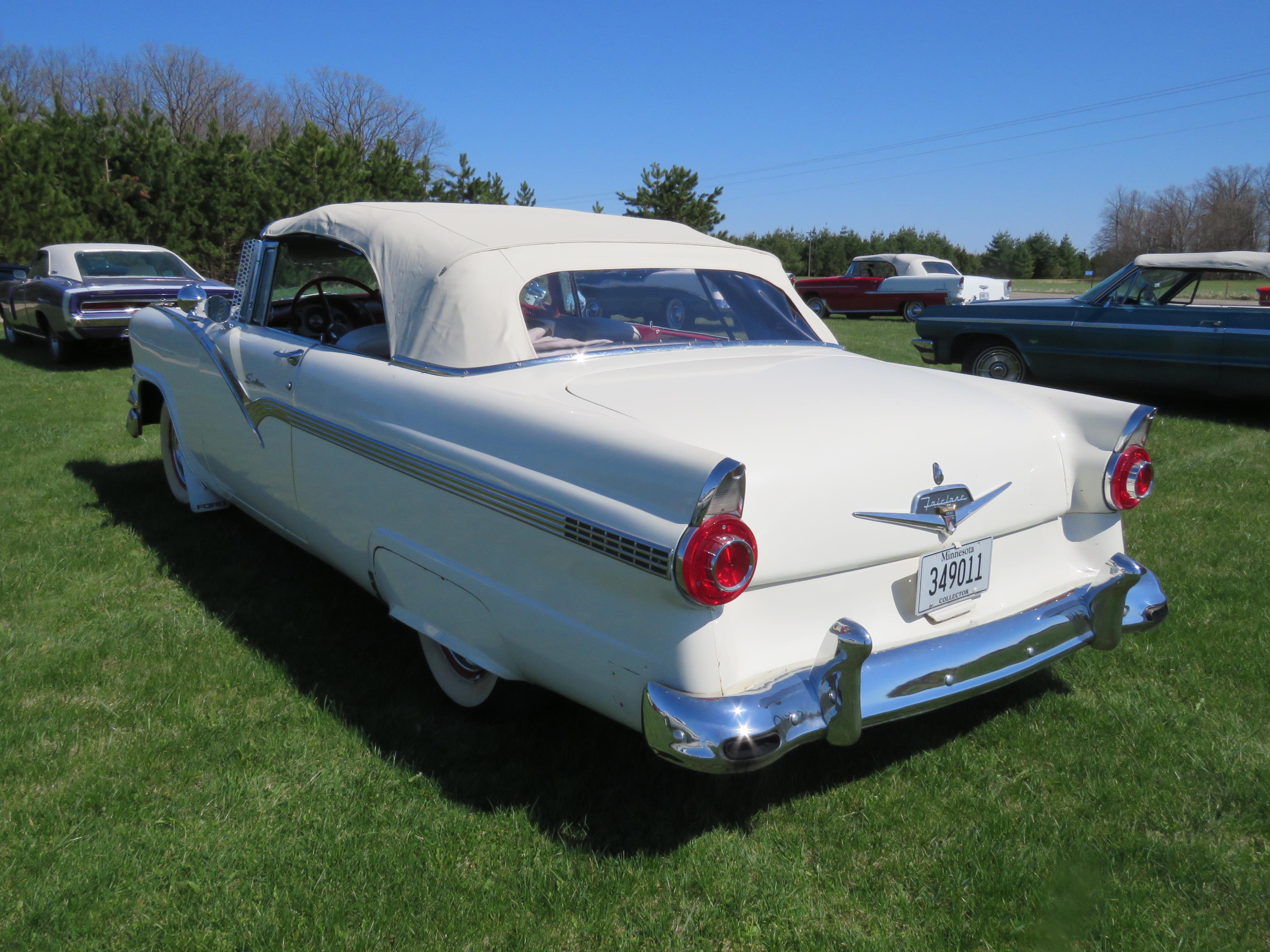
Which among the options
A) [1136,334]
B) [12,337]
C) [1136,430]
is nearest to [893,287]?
[1136,334]

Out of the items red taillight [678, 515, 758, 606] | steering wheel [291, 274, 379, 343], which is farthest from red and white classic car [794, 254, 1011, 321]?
red taillight [678, 515, 758, 606]

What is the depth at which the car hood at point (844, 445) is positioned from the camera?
7.42ft

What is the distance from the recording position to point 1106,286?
8953 millimetres

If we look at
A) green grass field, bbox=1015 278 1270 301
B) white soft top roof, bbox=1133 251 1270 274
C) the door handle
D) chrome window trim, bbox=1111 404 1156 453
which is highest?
white soft top roof, bbox=1133 251 1270 274

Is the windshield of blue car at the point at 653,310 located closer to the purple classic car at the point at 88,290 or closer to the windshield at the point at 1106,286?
the windshield at the point at 1106,286

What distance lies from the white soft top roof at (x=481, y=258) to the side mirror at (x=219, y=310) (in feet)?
2.30

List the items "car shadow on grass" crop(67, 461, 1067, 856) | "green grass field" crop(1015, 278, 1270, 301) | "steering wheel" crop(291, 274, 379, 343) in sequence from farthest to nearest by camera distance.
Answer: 1. "green grass field" crop(1015, 278, 1270, 301)
2. "steering wheel" crop(291, 274, 379, 343)
3. "car shadow on grass" crop(67, 461, 1067, 856)

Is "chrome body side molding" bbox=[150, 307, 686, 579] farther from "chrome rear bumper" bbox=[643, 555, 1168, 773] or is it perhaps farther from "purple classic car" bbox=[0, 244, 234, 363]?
"purple classic car" bbox=[0, 244, 234, 363]

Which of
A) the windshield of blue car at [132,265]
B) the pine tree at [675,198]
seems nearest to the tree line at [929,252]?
the pine tree at [675,198]

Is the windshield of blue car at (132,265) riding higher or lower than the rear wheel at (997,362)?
higher

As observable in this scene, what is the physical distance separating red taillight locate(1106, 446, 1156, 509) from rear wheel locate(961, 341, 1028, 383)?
6.88 meters

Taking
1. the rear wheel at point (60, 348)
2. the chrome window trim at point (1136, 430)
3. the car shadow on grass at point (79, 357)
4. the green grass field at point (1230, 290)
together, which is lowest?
the car shadow on grass at point (79, 357)

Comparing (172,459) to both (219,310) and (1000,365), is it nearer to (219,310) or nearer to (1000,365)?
(219,310)

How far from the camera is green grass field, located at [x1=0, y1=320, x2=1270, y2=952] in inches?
86.8
